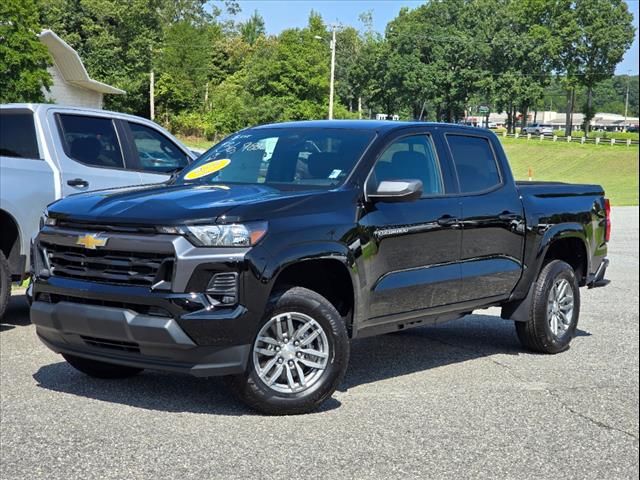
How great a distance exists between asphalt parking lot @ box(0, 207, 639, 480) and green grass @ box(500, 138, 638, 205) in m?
38.6

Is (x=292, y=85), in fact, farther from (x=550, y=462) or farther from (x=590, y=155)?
(x=550, y=462)

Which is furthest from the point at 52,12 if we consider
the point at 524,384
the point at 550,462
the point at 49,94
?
the point at 550,462

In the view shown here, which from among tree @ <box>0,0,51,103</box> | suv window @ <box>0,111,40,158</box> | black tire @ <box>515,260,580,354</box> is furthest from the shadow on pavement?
tree @ <box>0,0,51,103</box>

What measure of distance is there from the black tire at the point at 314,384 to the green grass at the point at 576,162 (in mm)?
40090

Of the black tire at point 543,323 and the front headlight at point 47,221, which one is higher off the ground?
the front headlight at point 47,221

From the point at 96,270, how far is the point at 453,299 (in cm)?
270

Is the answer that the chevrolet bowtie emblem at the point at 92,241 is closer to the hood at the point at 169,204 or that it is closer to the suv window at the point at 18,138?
the hood at the point at 169,204

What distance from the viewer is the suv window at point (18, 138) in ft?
28.6

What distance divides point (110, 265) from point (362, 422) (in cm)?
177

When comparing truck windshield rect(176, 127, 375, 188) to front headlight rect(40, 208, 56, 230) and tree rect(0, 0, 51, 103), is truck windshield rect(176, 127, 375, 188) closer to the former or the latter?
front headlight rect(40, 208, 56, 230)

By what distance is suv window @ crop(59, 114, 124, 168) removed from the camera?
355 inches

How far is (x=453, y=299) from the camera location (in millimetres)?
6844

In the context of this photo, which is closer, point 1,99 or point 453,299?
point 453,299

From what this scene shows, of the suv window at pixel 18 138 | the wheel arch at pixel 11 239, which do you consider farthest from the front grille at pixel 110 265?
the suv window at pixel 18 138
